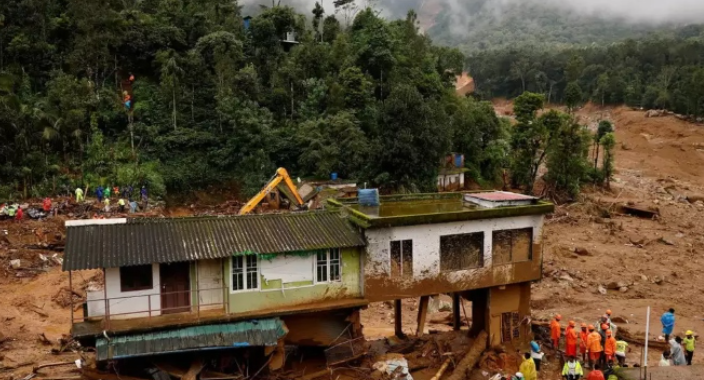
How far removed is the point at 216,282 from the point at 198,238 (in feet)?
4.75

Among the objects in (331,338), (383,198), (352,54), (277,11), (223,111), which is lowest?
(331,338)

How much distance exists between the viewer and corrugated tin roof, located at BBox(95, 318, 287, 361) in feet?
51.3

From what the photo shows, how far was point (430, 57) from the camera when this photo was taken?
59719 mm

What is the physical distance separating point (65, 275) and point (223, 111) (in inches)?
766

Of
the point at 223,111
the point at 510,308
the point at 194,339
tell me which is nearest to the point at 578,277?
the point at 510,308

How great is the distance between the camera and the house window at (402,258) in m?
18.6

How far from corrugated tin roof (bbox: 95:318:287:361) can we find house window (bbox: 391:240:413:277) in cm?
413

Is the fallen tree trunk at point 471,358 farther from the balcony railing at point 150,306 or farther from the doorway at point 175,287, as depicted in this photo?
the doorway at point 175,287

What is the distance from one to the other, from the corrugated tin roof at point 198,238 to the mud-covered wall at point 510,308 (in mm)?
5764

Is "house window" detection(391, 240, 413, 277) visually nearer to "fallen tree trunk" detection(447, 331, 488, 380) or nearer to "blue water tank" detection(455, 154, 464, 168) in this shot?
"fallen tree trunk" detection(447, 331, 488, 380)

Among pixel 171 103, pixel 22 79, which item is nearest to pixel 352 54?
pixel 171 103

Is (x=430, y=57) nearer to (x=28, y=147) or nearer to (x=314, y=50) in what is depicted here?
(x=314, y=50)

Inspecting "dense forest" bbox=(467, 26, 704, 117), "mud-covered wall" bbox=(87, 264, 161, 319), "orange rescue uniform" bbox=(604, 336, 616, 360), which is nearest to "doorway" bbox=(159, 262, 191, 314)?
"mud-covered wall" bbox=(87, 264, 161, 319)

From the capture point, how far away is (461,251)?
1952 cm
